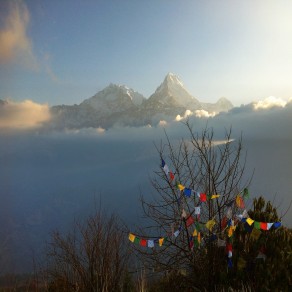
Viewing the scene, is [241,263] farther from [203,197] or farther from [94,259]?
[94,259]

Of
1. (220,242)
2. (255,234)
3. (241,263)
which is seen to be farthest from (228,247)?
(255,234)

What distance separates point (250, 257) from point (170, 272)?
2578 mm

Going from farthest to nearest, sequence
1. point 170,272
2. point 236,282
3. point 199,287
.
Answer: point 170,272
point 199,287
point 236,282

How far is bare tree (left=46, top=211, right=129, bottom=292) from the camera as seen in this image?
1176cm

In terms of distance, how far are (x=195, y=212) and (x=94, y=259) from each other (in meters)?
3.64

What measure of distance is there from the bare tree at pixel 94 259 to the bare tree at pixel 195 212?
96cm

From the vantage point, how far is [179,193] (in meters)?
11.0

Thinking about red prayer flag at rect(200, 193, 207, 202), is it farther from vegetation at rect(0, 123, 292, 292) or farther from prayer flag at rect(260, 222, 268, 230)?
prayer flag at rect(260, 222, 268, 230)

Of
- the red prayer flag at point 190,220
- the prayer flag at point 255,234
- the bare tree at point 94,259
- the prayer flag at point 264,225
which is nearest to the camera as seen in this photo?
the prayer flag at point 264,225

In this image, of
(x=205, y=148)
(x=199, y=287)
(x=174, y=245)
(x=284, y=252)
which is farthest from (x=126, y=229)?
(x=284, y=252)

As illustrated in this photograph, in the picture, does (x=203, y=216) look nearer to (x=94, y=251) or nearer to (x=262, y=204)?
Answer: (x=262, y=204)

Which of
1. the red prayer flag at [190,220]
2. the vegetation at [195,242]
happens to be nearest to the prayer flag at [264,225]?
the vegetation at [195,242]

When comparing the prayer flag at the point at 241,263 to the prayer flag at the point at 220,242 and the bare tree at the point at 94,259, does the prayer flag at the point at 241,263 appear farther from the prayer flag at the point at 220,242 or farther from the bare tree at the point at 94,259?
the bare tree at the point at 94,259

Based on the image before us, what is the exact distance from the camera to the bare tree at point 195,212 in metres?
10.5
